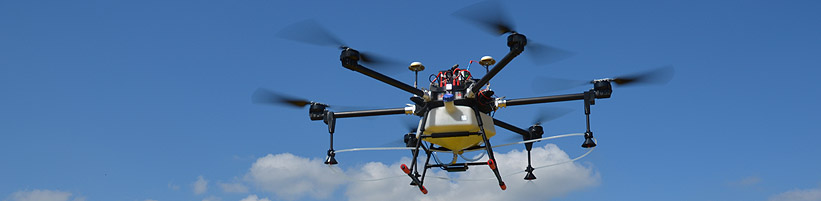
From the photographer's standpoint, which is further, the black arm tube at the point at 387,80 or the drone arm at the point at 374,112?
the drone arm at the point at 374,112

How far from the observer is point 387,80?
20.4m

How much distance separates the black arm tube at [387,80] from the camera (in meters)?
19.9

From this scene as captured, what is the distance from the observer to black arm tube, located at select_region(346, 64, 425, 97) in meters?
19.9

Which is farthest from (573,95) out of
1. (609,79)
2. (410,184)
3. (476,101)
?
(410,184)

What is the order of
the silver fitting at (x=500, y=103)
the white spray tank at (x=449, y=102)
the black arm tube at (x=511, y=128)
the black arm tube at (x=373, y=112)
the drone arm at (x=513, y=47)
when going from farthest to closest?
the black arm tube at (x=511, y=128)
the black arm tube at (x=373, y=112)
the silver fitting at (x=500, y=103)
the white spray tank at (x=449, y=102)
the drone arm at (x=513, y=47)

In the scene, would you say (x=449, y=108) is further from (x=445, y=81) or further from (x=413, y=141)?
(x=413, y=141)

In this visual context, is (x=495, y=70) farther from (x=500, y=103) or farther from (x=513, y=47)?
(x=500, y=103)

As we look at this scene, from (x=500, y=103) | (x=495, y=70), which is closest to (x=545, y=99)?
(x=500, y=103)

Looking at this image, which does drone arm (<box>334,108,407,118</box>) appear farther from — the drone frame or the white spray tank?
the white spray tank

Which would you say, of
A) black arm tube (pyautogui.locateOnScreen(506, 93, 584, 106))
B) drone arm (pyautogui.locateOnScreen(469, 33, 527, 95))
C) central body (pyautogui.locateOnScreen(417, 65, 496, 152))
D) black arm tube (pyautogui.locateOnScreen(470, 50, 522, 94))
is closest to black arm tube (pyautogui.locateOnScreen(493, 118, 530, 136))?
central body (pyautogui.locateOnScreen(417, 65, 496, 152))

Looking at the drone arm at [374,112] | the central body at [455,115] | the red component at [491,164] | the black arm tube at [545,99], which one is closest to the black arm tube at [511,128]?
the central body at [455,115]

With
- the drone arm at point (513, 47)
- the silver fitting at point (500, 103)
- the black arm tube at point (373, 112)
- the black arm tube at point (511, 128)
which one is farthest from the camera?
the black arm tube at point (511, 128)

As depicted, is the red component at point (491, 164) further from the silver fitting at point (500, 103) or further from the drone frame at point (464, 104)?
the silver fitting at point (500, 103)

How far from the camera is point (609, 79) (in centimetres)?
1997
